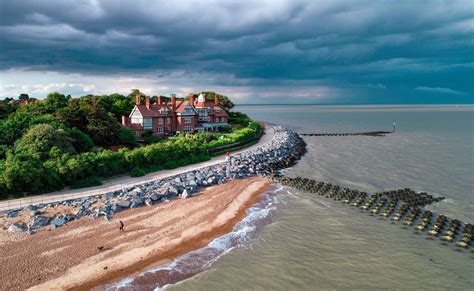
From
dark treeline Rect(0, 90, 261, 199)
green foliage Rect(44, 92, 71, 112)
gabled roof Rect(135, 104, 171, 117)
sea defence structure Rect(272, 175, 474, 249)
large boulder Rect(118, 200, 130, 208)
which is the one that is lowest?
sea defence structure Rect(272, 175, 474, 249)

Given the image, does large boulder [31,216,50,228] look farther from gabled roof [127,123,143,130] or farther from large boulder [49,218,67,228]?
gabled roof [127,123,143,130]

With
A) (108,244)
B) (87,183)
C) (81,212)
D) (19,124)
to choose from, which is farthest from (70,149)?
(108,244)

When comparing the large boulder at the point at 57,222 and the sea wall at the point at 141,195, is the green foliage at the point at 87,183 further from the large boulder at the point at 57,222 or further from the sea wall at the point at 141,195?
the large boulder at the point at 57,222

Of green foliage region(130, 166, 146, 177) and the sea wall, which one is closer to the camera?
the sea wall

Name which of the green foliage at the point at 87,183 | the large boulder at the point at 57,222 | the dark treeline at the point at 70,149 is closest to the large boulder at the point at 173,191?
the dark treeline at the point at 70,149

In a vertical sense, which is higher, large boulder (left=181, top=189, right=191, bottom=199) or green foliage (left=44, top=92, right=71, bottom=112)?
green foliage (left=44, top=92, right=71, bottom=112)

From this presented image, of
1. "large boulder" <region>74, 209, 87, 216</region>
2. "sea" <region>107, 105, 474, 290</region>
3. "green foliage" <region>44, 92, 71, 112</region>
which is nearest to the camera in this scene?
"sea" <region>107, 105, 474, 290</region>

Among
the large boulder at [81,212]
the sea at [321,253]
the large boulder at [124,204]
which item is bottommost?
the sea at [321,253]

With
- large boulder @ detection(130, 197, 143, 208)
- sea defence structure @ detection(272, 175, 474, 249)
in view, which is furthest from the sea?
large boulder @ detection(130, 197, 143, 208)
